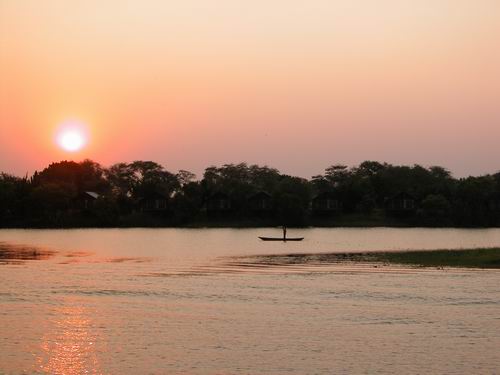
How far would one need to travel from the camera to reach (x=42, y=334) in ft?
83.6

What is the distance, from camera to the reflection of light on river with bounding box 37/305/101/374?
20.9 meters

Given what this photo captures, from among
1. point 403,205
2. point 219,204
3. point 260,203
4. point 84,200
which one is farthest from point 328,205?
point 84,200

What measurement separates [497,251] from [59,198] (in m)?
99.7

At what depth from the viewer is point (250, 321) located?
92.9 ft

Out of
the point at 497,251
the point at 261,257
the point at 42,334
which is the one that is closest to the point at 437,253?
the point at 497,251

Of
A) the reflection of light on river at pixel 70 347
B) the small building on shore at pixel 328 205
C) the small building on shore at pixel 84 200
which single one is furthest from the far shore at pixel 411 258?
the small building on shore at pixel 84 200

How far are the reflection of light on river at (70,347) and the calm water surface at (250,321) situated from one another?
36 mm

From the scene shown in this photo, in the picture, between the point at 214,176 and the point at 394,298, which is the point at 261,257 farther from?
the point at 214,176

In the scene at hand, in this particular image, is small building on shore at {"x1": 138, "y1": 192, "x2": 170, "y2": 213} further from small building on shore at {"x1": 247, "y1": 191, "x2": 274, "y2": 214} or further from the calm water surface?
the calm water surface

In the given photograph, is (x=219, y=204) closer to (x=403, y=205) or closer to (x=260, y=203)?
(x=260, y=203)

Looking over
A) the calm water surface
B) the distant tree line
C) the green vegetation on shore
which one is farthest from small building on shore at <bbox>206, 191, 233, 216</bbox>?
the calm water surface

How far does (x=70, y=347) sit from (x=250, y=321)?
290 inches

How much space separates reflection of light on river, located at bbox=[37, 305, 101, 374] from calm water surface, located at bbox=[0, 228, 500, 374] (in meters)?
0.04

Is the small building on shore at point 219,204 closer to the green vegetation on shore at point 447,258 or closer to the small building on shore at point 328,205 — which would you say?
the small building on shore at point 328,205
